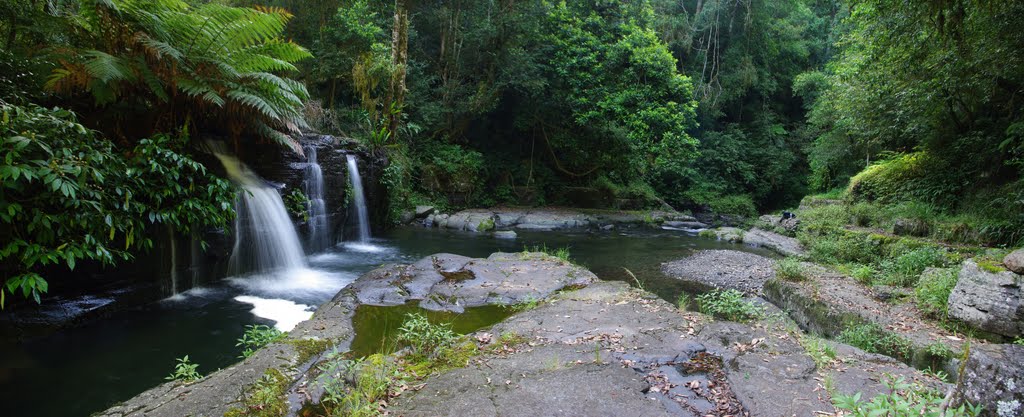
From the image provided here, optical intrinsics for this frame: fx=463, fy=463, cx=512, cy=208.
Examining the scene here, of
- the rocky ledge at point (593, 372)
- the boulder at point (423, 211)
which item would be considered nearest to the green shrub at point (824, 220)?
the rocky ledge at point (593, 372)

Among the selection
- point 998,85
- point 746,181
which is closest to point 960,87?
point 998,85

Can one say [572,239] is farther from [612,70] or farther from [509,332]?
[509,332]

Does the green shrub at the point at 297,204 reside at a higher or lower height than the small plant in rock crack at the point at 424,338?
higher

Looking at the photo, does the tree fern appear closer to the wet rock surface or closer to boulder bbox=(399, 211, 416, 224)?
boulder bbox=(399, 211, 416, 224)

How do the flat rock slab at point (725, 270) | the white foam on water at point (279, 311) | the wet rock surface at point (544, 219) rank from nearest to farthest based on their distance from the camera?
the white foam on water at point (279, 311) → the flat rock slab at point (725, 270) → the wet rock surface at point (544, 219)

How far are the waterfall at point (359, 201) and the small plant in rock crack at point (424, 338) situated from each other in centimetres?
763

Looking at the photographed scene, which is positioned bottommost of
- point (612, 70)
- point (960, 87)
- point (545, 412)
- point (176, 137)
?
point (545, 412)

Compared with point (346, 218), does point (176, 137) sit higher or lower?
higher

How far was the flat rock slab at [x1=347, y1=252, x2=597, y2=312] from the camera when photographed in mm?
5730

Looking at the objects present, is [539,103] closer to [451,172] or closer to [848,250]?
[451,172]

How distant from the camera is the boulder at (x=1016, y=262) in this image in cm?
516

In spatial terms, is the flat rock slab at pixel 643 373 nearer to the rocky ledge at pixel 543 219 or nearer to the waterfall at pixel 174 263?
the waterfall at pixel 174 263

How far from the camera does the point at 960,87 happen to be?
361 inches

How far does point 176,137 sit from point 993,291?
10.4 metres
